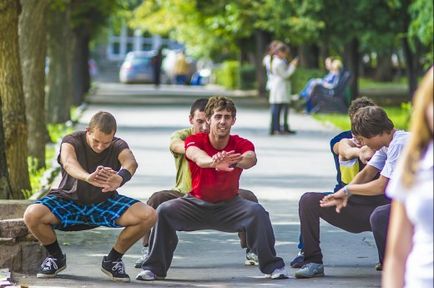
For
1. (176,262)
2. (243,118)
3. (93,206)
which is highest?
(93,206)

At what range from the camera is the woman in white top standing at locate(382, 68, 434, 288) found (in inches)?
179

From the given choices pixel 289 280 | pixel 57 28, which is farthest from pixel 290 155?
pixel 289 280

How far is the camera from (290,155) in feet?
69.7

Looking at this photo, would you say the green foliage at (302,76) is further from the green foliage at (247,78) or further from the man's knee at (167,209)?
the man's knee at (167,209)

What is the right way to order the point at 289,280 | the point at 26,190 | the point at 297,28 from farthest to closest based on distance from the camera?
the point at 297,28
the point at 26,190
the point at 289,280

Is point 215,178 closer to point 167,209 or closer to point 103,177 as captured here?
point 167,209

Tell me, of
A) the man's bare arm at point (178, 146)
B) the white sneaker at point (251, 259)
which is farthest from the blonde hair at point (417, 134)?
the white sneaker at point (251, 259)

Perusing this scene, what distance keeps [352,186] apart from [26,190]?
266 inches

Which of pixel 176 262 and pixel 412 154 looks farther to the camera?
pixel 176 262

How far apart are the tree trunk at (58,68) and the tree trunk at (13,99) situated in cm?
1419

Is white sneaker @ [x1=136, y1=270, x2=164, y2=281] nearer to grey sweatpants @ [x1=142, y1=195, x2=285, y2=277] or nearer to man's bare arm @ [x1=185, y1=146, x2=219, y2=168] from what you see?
grey sweatpants @ [x1=142, y1=195, x2=285, y2=277]

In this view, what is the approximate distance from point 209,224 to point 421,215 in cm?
484

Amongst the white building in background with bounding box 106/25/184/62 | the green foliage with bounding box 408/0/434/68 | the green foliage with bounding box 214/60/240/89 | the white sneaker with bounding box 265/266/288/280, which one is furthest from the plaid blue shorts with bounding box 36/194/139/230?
the white building in background with bounding box 106/25/184/62

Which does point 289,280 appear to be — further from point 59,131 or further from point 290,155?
point 59,131
